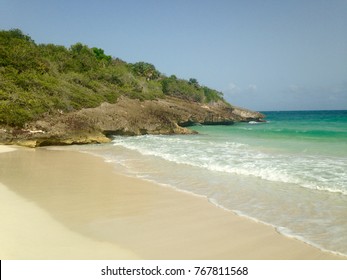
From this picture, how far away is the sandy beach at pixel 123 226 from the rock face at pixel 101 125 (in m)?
10.1

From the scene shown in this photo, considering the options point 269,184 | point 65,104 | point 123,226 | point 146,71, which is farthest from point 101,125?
point 146,71

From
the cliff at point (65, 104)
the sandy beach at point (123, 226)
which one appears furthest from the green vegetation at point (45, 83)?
the sandy beach at point (123, 226)

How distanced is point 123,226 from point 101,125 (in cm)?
1749

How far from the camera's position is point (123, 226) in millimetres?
5469

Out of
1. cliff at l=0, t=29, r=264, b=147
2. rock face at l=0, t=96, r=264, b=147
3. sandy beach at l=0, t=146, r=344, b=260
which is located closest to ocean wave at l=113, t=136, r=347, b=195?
sandy beach at l=0, t=146, r=344, b=260

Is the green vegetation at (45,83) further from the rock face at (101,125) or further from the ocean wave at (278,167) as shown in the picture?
the ocean wave at (278,167)

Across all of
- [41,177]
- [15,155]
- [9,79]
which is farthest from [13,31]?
[41,177]

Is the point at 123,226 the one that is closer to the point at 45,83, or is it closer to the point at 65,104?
the point at 65,104

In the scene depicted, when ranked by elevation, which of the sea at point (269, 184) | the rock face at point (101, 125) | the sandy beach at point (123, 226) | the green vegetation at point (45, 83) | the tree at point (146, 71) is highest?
the tree at point (146, 71)

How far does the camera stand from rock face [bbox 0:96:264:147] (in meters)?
18.3

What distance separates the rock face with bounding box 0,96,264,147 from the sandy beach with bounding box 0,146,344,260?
10.1 metres

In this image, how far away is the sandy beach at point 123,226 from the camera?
443cm

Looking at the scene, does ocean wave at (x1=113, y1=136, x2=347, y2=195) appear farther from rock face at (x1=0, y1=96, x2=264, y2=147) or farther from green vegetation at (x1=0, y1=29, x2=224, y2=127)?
green vegetation at (x1=0, y1=29, x2=224, y2=127)

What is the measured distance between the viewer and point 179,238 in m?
4.96
